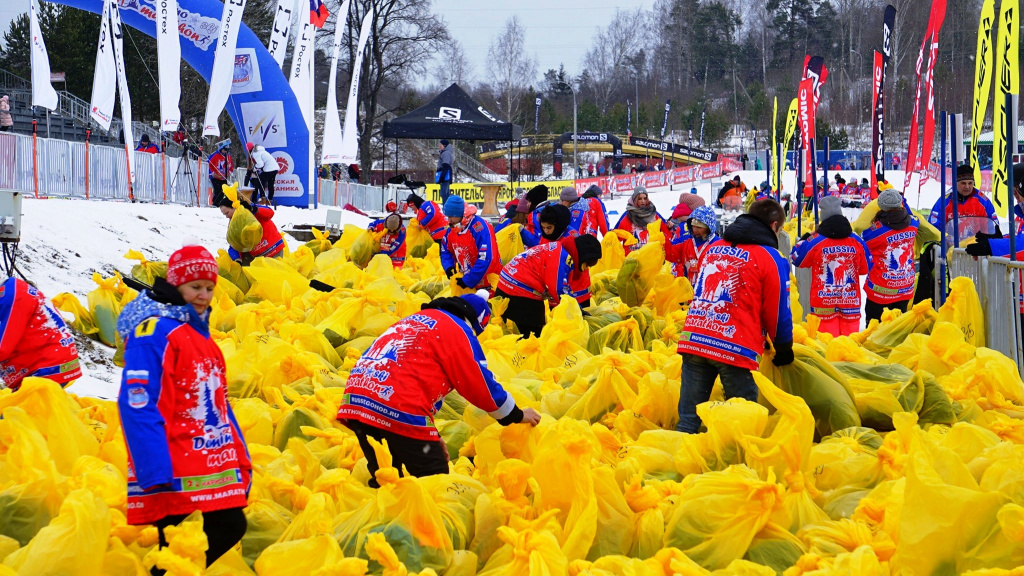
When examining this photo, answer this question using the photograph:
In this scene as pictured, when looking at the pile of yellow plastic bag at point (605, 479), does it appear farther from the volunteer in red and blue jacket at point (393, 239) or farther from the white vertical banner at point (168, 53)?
the white vertical banner at point (168, 53)

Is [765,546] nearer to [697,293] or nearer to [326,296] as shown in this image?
[697,293]

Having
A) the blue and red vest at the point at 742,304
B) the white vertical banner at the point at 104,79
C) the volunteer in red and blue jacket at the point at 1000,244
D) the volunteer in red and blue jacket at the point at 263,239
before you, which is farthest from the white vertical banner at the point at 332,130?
the blue and red vest at the point at 742,304

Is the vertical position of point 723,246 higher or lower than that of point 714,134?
lower

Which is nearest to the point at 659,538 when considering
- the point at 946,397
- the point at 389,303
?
the point at 946,397

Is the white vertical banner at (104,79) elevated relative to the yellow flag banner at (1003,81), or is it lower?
elevated

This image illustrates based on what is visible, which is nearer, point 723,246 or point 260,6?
point 723,246

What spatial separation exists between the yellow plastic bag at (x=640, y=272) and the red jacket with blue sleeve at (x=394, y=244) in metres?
3.12

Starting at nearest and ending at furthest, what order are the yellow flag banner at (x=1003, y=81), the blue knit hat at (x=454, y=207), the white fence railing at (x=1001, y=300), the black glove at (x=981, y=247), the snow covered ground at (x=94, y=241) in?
the white fence railing at (x=1001, y=300)
the black glove at (x=981, y=247)
the yellow flag banner at (x=1003, y=81)
the snow covered ground at (x=94, y=241)
the blue knit hat at (x=454, y=207)

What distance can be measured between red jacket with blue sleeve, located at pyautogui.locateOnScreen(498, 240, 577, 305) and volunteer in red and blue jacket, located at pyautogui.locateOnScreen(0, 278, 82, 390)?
11.0ft

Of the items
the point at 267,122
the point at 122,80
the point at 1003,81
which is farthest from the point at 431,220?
the point at 267,122

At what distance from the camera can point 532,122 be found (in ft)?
182

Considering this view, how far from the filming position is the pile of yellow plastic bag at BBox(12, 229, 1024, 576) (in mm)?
3137

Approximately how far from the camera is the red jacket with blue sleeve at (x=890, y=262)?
8.05m

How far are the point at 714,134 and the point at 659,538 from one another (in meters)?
52.1
